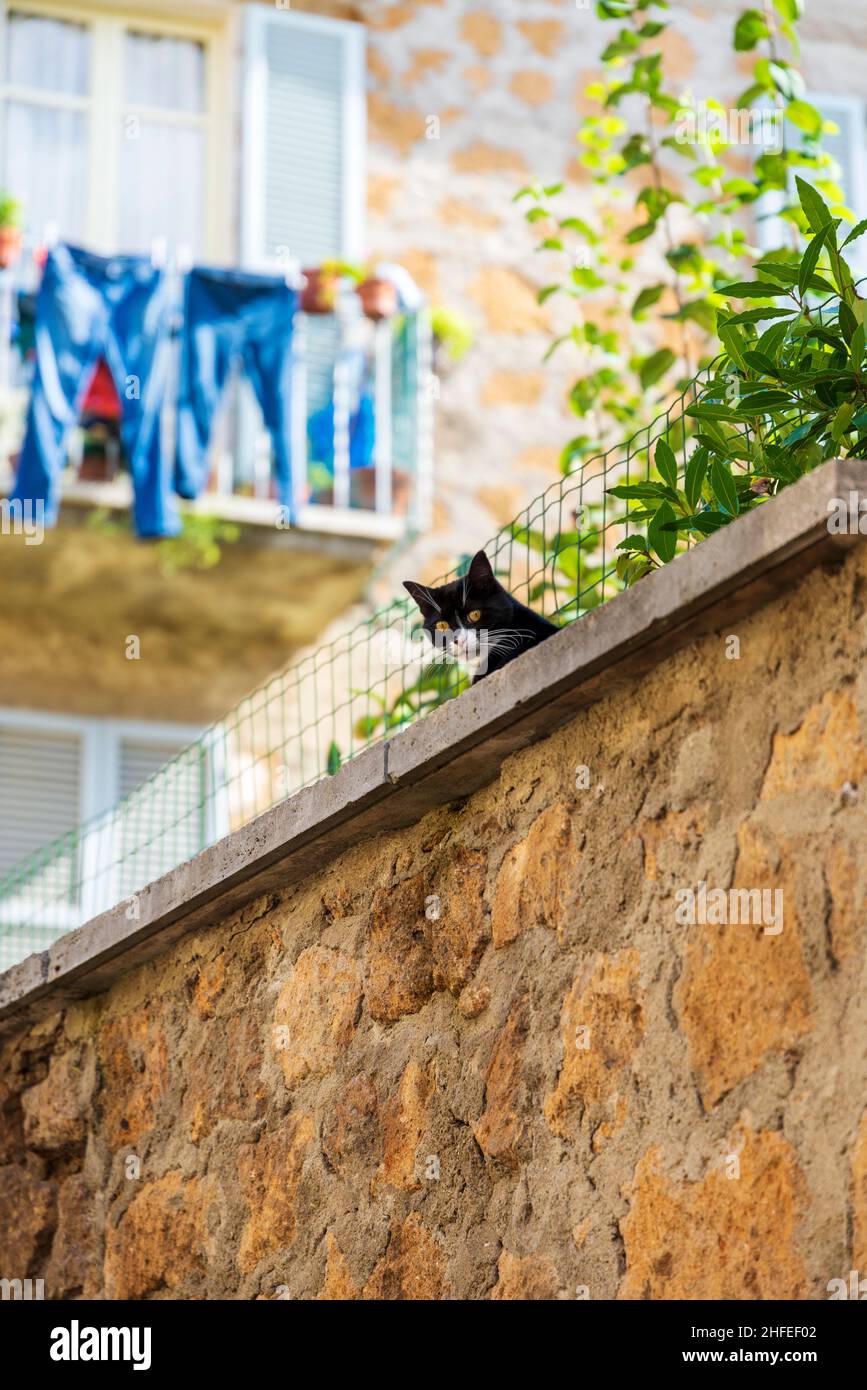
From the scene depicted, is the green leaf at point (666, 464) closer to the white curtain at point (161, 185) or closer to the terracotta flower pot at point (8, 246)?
the terracotta flower pot at point (8, 246)

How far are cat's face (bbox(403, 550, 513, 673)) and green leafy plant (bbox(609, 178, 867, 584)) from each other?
0.60m

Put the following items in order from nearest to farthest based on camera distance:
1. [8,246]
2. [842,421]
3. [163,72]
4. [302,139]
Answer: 1. [842,421]
2. [8,246]
3. [302,139]
4. [163,72]

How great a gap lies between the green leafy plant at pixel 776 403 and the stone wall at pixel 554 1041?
0.29 metres

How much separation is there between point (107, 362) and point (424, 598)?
4.96 metres

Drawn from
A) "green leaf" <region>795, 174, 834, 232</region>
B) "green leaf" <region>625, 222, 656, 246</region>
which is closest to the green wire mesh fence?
"green leaf" <region>625, 222, 656, 246</region>

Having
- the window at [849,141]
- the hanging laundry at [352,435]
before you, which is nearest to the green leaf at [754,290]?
the hanging laundry at [352,435]

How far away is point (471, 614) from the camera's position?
12.9 feet

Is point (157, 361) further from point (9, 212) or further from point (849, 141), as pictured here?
point (849, 141)

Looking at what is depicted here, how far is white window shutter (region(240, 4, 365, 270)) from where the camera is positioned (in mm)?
10016

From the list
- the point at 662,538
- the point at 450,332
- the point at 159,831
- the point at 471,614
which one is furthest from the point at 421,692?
the point at 450,332

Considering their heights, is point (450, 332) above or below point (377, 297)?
above

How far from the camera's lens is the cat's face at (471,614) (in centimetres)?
388

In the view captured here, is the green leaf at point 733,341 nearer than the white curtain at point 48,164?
Yes
